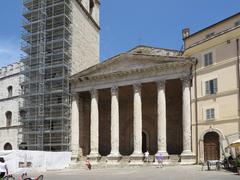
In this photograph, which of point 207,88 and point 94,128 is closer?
point 207,88

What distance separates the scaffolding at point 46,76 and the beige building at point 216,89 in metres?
13.7

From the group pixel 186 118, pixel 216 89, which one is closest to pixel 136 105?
pixel 186 118

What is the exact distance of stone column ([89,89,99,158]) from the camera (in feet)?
119

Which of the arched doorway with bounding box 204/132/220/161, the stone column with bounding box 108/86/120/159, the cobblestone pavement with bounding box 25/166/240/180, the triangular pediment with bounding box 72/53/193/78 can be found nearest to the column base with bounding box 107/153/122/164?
the stone column with bounding box 108/86/120/159

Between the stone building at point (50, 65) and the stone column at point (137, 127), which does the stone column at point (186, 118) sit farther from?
the stone building at point (50, 65)

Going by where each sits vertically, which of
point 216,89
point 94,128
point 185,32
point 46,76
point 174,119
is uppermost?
point 185,32

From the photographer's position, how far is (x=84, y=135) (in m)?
39.8

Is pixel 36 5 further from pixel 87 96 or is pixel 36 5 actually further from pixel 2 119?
Result: pixel 2 119

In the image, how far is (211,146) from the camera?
31047 millimetres

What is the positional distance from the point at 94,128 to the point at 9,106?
14549 mm

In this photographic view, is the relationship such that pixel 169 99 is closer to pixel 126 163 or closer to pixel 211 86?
pixel 211 86

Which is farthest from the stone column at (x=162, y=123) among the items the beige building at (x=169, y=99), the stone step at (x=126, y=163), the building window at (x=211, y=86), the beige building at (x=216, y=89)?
the building window at (x=211, y=86)

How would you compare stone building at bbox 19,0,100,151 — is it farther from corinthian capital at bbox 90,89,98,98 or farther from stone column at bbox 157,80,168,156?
stone column at bbox 157,80,168,156

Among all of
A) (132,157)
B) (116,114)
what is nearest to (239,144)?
(132,157)
